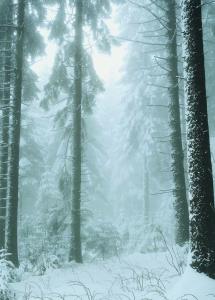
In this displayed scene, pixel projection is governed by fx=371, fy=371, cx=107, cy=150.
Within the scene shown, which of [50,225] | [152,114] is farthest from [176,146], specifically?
[152,114]

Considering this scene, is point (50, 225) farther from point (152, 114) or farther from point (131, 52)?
point (131, 52)

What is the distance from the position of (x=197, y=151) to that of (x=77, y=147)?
753 centimetres

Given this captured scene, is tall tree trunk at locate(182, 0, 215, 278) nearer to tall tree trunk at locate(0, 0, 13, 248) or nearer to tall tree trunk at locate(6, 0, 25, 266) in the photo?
tall tree trunk at locate(6, 0, 25, 266)

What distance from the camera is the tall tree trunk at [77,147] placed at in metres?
11.9

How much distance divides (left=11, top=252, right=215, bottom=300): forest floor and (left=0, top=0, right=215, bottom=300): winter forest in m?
0.03

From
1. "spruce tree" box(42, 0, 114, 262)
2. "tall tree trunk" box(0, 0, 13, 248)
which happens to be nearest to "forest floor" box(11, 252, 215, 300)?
"spruce tree" box(42, 0, 114, 262)

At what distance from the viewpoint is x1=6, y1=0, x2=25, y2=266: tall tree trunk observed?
11.5m

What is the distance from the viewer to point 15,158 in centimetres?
1190

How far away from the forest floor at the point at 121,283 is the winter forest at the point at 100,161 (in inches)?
1.1

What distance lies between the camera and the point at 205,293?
180 inches

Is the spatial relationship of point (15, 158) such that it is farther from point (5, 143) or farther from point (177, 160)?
point (177, 160)

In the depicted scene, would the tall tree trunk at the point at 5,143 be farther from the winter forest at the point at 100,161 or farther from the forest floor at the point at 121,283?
the forest floor at the point at 121,283

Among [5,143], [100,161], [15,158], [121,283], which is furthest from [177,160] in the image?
[100,161]

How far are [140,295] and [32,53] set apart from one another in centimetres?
1109
